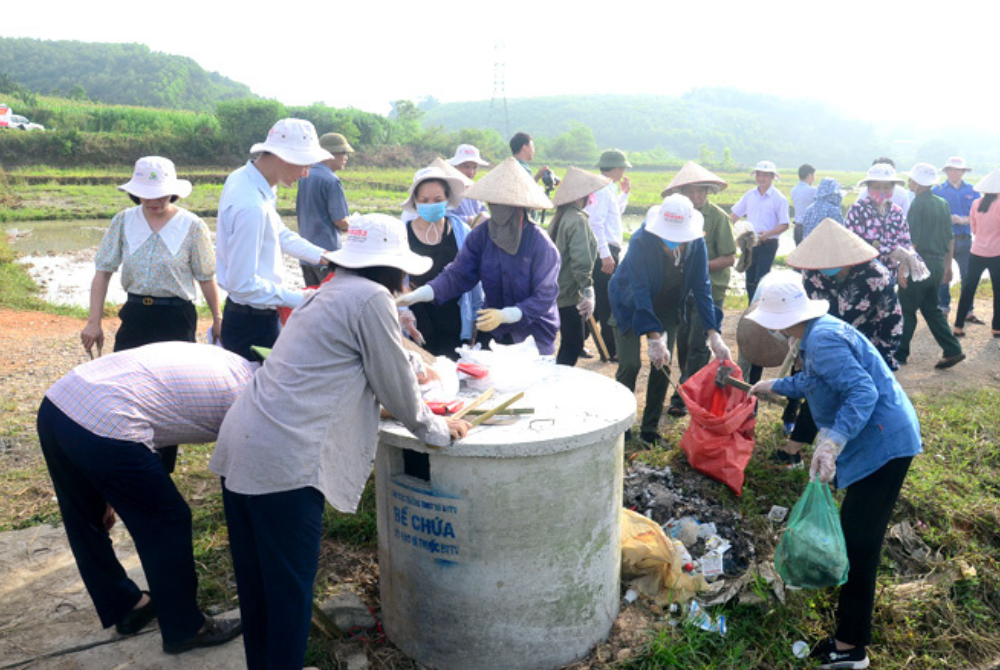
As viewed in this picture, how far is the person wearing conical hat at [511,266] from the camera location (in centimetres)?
379

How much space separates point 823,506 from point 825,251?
6.19 feet

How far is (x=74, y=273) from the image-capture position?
12875 millimetres

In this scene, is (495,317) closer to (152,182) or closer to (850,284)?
(152,182)

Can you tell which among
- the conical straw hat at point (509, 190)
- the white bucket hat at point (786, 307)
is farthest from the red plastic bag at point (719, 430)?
the conical straw hat at point (509, 190)

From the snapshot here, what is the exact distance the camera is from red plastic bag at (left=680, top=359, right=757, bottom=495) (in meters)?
4.06

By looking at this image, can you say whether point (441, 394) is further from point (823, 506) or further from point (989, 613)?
point (989, 613)

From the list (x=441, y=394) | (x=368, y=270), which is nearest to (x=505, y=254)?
(x=441, y=394)

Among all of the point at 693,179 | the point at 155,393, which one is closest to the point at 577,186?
the point at 693,179

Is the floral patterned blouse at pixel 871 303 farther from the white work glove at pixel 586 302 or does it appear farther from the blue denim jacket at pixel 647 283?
the white work glove at pixel 586 302

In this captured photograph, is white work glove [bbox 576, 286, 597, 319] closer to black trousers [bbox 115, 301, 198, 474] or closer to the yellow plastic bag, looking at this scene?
the yellow plastic bag

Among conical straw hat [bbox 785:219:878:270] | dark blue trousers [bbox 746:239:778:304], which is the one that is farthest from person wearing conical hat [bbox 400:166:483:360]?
dark blue trousers [bbox 746:239:778:304]

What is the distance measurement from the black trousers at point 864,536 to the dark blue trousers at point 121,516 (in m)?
2.54

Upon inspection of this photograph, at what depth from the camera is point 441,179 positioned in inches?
168

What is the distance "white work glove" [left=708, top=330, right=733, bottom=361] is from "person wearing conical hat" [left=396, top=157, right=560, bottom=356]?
1061 mm
